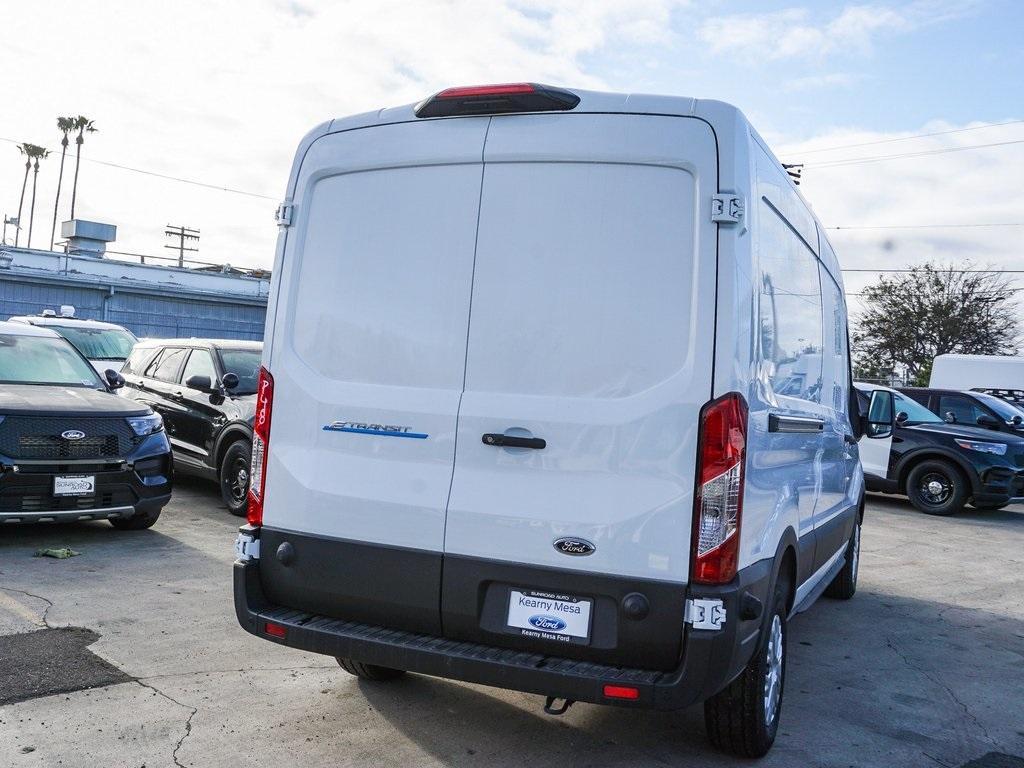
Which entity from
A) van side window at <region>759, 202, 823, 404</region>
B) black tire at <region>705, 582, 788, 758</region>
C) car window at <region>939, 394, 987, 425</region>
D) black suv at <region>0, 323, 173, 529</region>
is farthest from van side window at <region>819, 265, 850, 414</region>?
car window at <region>939, 394, 987, 425</region>

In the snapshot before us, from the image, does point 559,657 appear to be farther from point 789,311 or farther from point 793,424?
point 789,311

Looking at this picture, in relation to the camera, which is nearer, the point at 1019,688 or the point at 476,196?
the point at 476,196

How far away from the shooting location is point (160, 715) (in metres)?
4.23

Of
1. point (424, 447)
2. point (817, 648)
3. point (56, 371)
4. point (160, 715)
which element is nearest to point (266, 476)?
point (424, 447)

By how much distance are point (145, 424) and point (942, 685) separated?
611 cm

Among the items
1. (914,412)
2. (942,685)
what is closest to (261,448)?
(942,685)

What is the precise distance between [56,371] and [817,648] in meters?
6.61

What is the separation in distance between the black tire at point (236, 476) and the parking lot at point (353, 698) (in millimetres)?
2206

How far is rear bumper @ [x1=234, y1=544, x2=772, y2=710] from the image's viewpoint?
3406 millimetres

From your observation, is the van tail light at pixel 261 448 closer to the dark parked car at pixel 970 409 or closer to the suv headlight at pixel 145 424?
the suv headlight at pixel 145 424

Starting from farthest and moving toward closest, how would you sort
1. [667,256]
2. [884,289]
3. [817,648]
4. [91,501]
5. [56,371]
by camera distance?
[884,289], [56,371], [91,501], [817,648], [667,256]

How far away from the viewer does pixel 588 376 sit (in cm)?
356

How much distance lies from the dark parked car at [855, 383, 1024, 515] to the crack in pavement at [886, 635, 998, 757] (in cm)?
682

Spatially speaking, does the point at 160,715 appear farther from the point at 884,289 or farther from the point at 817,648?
the point at 884,289
